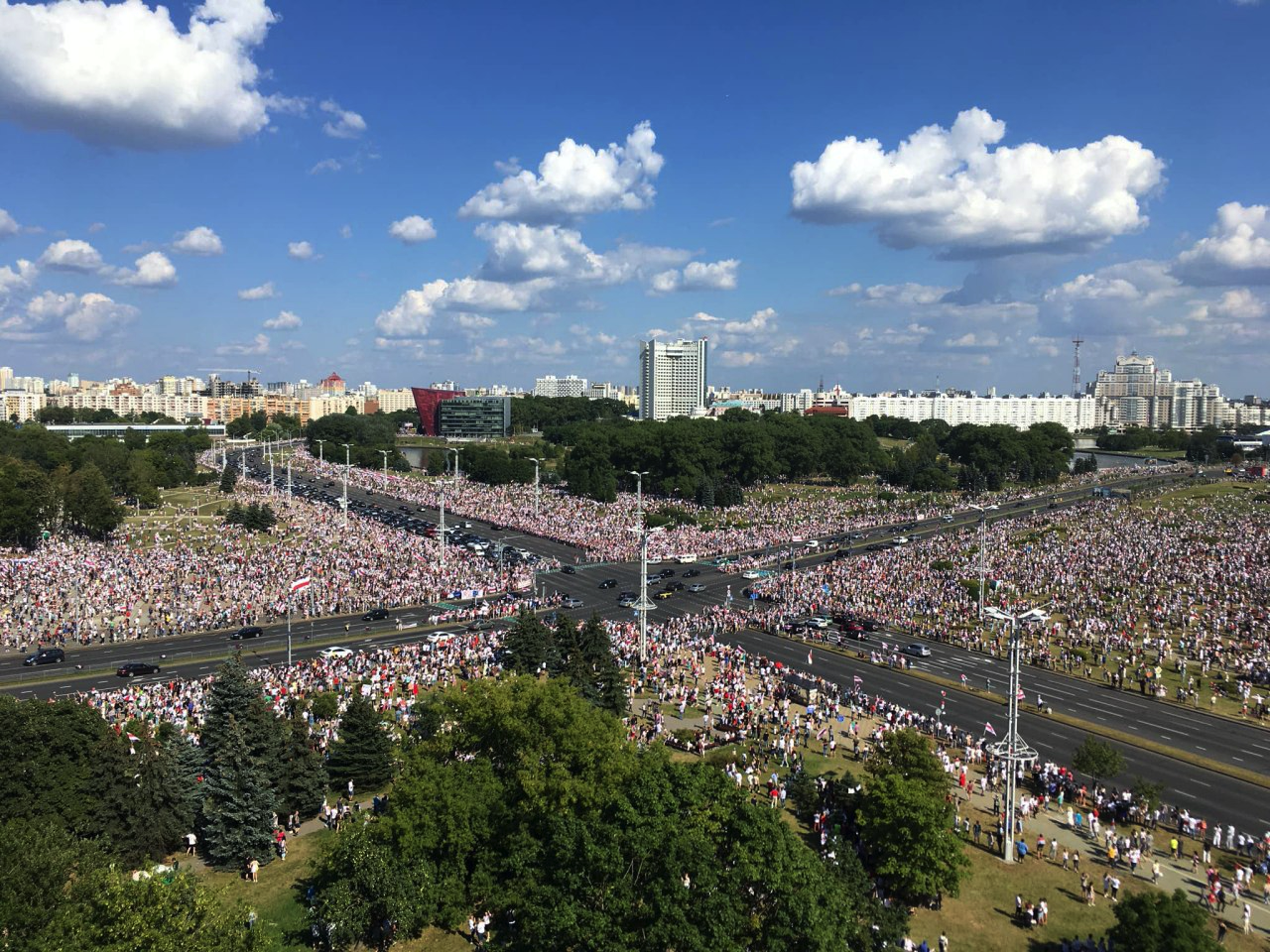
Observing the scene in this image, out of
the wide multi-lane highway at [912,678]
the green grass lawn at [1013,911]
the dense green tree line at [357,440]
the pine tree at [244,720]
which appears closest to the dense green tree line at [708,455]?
the wide multi-lane highway at [912,678]

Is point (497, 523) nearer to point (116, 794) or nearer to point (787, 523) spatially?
point (787, 523)

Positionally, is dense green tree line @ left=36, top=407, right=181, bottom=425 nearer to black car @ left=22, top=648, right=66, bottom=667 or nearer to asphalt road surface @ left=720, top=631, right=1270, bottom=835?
black car @ left=22, top=648, right=66, bottom=667

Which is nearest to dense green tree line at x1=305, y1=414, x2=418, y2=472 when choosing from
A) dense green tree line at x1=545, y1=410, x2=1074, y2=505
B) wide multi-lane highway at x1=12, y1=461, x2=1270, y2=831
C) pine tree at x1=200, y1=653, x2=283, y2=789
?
dense green tree line at x1=545, y1=410, x2=1074, y2=505

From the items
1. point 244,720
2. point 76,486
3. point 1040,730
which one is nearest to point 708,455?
point 76,486

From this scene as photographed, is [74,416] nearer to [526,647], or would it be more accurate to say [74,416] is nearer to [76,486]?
[76,486]

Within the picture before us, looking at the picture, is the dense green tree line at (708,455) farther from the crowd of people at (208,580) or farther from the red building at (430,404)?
the red building at (430,404)

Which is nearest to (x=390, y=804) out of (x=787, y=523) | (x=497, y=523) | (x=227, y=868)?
(x=227, y=868)
